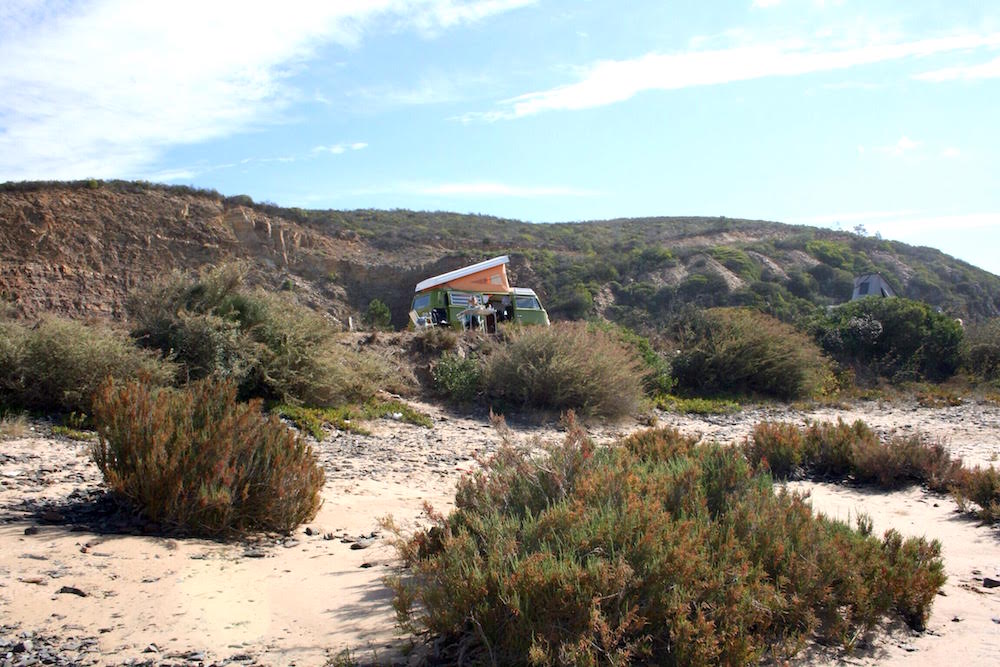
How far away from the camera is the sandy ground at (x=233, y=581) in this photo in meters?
3.98

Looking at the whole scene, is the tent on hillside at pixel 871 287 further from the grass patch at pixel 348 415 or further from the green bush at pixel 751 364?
the grass patch at pixel 348 415

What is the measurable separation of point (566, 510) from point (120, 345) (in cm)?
840

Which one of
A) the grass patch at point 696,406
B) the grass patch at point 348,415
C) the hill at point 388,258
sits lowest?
the grass patch at point 696,406

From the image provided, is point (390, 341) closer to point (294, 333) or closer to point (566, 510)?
point (294, 333)

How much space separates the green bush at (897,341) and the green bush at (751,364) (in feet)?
14.2

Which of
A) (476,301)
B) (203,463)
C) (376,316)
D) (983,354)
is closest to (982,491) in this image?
(203,463)

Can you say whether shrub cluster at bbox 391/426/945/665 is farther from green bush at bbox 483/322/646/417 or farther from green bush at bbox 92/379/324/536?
green bush at bbox 483/322/646/417

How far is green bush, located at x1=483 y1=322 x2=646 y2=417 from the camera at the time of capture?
46.2ft

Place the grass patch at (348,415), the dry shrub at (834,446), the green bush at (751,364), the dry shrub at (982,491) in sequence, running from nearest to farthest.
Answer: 1. the dry shrub at (982,491)
2. the dry shrub at (834,446)
3. the grass patch at (348,415)
4. the green bush at (751,364)

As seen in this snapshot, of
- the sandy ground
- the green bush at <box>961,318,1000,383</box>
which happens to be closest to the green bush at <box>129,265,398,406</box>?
the sandy ground

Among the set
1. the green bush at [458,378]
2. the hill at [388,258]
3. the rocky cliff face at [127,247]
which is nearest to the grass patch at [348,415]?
the green bush at [458,378]

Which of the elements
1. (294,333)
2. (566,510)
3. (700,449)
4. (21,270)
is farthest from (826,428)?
(21,270)

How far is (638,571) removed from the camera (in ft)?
12.4

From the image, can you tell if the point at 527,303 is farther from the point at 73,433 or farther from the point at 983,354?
the point at 73,433
